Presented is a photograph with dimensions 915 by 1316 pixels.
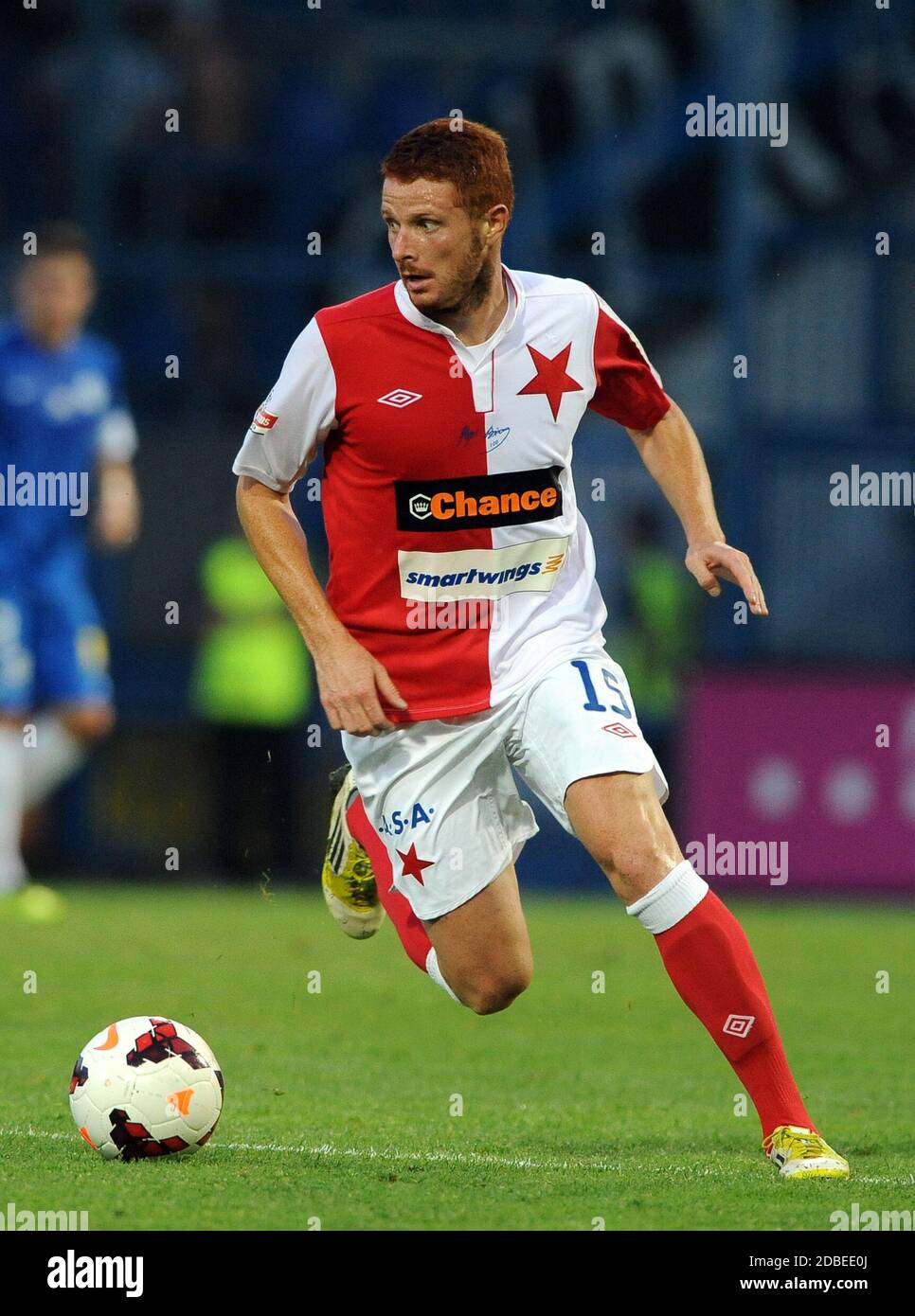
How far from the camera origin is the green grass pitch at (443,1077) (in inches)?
180

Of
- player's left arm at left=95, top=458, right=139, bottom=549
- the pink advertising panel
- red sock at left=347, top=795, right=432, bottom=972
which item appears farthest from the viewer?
the pink advertising panel

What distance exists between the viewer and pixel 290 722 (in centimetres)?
1284

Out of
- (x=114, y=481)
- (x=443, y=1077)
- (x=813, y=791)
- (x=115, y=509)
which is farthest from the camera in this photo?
(x=813, y=791)

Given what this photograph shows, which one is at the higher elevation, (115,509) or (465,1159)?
(115,509)

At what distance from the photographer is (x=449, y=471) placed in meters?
5.32

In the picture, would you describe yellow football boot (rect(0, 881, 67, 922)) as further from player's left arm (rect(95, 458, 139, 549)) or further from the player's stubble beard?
the player's stubble beard

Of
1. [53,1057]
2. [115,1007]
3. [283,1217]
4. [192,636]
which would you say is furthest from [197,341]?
[283,1217]

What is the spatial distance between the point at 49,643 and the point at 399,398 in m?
5.94

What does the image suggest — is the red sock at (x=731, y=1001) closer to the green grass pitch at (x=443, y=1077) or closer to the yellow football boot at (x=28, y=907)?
the green grass pitch at (x=443, y=1077)

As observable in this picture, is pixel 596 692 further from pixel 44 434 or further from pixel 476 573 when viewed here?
pixel 44 434

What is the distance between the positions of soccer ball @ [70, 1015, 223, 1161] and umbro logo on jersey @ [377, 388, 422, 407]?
156 centimetres

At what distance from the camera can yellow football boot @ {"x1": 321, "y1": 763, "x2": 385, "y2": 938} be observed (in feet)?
20.7

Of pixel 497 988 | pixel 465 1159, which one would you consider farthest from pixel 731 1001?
pixel 497 988

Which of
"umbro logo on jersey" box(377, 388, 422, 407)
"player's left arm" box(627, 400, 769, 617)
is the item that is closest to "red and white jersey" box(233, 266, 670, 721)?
"umbro logo on jersey" box(377, 388, 422, 407)
